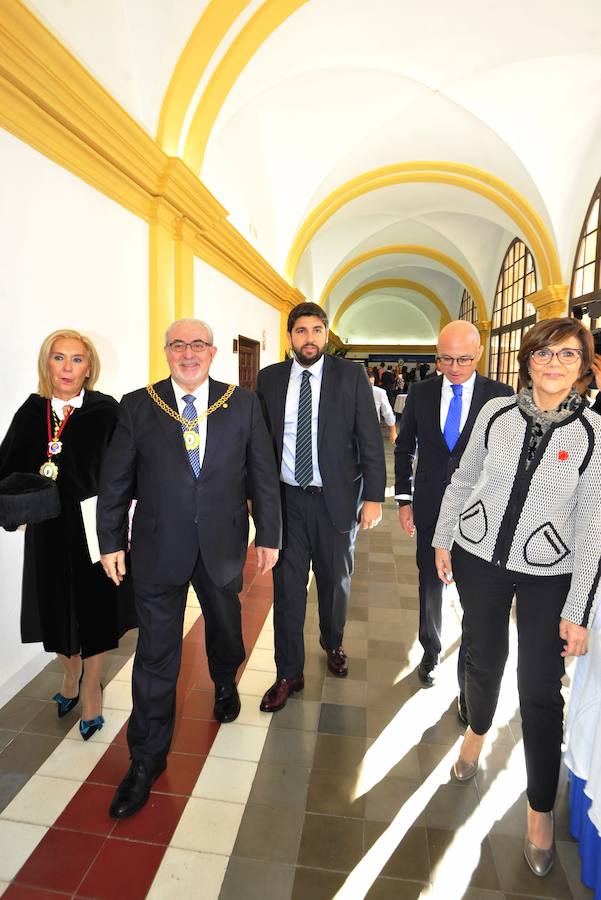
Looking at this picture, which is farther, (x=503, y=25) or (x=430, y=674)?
(x=503, y=25)

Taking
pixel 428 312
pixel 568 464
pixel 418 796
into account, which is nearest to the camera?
pixel 568 464

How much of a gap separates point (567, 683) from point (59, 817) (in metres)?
2.57

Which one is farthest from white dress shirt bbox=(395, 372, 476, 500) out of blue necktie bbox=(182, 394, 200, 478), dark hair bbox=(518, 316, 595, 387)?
blue necktie bbox=(182, 394, 200, 478)

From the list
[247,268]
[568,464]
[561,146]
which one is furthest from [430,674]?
[561,146]

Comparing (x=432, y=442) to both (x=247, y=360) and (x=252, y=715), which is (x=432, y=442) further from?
(x=247, y=360)

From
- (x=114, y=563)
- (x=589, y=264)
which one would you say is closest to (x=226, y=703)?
(x=114, y=563)

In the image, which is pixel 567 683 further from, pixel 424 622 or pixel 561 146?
pixel 561 146

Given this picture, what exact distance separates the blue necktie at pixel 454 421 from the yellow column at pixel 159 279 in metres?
2.61

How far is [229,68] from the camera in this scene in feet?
14.7

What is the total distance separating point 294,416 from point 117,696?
1682mm

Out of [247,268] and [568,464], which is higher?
[247,268]

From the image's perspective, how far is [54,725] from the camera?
239cm

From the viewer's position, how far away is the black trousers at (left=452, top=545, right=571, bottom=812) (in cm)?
162

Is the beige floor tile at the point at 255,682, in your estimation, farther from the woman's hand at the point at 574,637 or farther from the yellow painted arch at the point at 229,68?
the yellow painted arch at the point at 229,68
